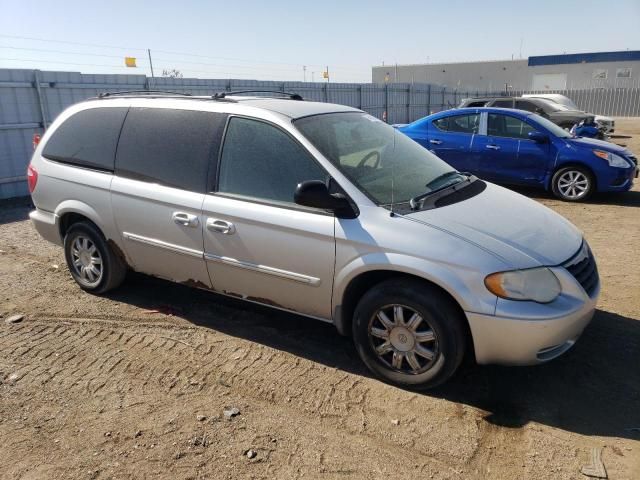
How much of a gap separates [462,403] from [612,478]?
888 millimetres

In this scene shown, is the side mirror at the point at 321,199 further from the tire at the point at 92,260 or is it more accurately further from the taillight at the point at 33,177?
the taillight at the point at 33,177

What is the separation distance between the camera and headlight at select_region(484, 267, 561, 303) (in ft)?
9.78

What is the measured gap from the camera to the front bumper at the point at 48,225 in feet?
16.0

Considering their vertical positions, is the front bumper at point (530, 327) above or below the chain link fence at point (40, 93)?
below

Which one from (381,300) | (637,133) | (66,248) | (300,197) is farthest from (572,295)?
(637,133)

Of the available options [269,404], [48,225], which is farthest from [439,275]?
[48,225]

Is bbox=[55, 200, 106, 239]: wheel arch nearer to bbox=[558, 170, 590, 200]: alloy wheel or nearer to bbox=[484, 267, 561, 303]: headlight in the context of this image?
bbox=[484, 267, 561, 303]: headlight

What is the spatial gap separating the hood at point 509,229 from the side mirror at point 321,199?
399 mm

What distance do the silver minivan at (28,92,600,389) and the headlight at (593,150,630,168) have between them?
5.55 meters

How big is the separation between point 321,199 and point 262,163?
0.71 meters

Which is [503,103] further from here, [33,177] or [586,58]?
[586,58]

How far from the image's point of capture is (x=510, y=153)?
9.08 meters

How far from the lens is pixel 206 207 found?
A: 12.5 ft

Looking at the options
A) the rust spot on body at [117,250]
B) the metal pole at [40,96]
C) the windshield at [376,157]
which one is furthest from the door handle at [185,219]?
the metal pole at [40,96]
